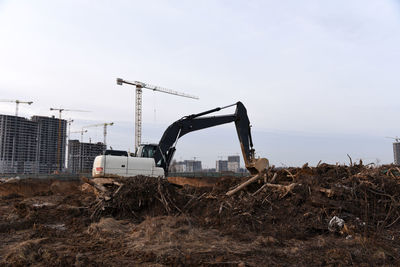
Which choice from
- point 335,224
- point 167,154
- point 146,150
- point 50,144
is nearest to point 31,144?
point 50,144

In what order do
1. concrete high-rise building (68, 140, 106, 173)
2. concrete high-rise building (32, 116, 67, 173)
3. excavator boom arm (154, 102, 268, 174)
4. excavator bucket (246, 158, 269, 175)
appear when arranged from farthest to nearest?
concrete high-rise building (68, 140, 106, 173) < concrete high-rise building (32, 116, 67, 173) < excavator boom arm (154, 102, 268, 174) < excavator bucket (246, 158, 269, 175)

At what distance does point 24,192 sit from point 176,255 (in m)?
20.2

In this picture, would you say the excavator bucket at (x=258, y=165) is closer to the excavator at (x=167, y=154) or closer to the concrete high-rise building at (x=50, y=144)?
the excavator at (x=167, y=154)

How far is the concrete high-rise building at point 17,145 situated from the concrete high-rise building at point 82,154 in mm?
11606

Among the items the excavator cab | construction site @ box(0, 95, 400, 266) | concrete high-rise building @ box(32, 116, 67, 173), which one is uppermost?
concrete high-rise building @ box(32, 116, 67, 173)

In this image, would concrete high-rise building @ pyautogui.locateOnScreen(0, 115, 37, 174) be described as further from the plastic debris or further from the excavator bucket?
the plastic debris

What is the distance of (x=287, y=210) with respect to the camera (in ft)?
25.2

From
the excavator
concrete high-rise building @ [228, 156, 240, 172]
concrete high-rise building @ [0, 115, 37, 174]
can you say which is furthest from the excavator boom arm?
concrete high-rise building @ [228, 156, 240, 172]

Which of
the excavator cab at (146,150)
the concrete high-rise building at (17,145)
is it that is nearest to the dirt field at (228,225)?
the excavator cab at (146,150)

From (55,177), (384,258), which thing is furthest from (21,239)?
(55,177)

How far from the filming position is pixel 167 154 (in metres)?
15.5

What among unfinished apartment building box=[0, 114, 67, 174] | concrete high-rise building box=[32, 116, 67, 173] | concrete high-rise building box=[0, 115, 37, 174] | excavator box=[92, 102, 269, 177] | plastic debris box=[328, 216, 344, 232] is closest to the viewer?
plastic debris box=[328, 216, 344, 232]

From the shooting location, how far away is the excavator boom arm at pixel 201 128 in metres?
15.2

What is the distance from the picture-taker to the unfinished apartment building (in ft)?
215
